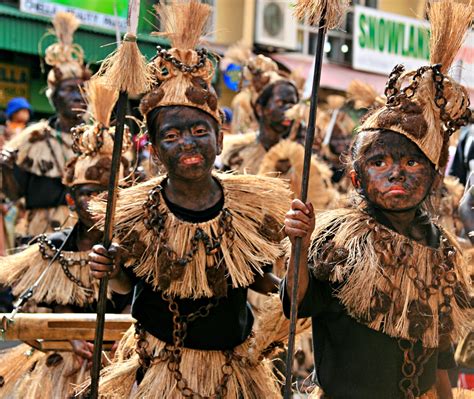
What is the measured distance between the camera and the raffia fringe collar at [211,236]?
5270mm

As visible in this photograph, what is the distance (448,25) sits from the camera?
4715mm

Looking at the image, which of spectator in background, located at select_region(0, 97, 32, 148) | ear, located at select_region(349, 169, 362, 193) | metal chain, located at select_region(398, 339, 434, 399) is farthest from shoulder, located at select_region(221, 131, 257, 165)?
metal chain, located at select_region(398, 339, 434, 399)

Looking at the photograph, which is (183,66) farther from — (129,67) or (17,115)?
(17,115)

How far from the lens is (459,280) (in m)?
4.83

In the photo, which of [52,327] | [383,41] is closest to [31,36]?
[383,41]

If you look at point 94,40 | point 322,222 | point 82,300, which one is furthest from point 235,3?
point 322,222

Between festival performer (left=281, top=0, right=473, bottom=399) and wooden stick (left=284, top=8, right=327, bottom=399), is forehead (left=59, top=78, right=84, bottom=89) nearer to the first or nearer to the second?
festival performer (left=281, top=0, right=473, bottom=399)

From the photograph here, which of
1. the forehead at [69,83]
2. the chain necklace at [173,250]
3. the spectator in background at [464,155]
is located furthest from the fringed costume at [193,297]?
the forehead at [69,83]

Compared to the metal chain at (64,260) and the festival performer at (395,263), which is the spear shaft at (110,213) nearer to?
the festival performer at (395,263)

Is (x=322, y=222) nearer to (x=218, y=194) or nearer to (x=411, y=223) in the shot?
(x=411, y=223)

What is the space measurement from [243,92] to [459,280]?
5.60 metres

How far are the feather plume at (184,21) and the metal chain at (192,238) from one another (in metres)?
0.74

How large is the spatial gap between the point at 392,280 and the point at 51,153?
17.0 feet

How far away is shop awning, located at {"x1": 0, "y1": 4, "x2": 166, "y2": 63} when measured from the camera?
16250 mm
